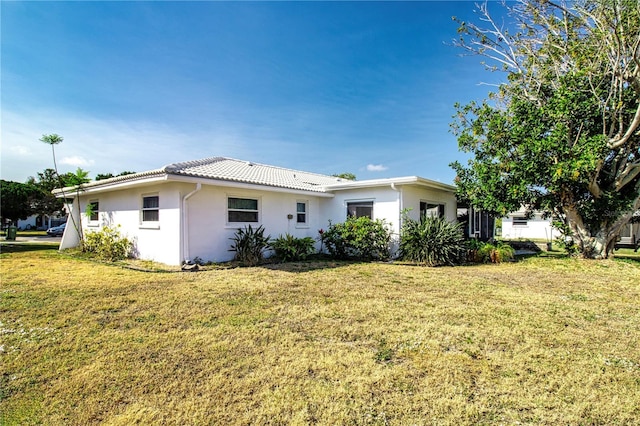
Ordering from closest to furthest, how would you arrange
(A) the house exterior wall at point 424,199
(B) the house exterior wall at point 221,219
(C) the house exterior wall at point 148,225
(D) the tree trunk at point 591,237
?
(C) the house exterior wall at point 148,225
(B) the house exterior wall at point 221,219
(D) the tree trunk at point 591,237
(A) the house exterior wall at point 424,199

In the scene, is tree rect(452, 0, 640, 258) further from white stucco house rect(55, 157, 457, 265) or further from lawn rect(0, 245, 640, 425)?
lawn rect(0, 245, 640, 425)

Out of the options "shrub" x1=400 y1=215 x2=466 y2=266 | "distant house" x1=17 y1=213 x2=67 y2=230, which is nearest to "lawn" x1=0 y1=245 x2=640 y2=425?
"shrub" x1=400 y1=215 x2=466 y2=266

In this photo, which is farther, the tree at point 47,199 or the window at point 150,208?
the tree at point 47,199

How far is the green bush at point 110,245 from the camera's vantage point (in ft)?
38.8

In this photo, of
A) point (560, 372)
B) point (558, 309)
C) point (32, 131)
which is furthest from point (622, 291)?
point (32, 131)

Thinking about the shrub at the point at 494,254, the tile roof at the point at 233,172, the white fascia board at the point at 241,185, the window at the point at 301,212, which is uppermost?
the tile roof at the point at 233,172

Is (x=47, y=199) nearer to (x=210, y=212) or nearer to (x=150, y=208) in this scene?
(x=150, y=208)

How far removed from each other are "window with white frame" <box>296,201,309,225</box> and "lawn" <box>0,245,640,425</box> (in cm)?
647

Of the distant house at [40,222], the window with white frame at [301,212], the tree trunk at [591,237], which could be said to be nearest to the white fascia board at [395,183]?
the window with white frame at [301,212]

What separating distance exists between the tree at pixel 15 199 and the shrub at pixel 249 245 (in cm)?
3515

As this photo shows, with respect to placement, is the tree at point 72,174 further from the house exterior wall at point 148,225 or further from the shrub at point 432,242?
the shrub at point 432,242

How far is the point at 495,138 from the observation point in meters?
11.7

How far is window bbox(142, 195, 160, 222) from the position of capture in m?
11.1

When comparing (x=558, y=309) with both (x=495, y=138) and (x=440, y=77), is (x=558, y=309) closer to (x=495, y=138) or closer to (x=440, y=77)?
(x=495, y=138)
